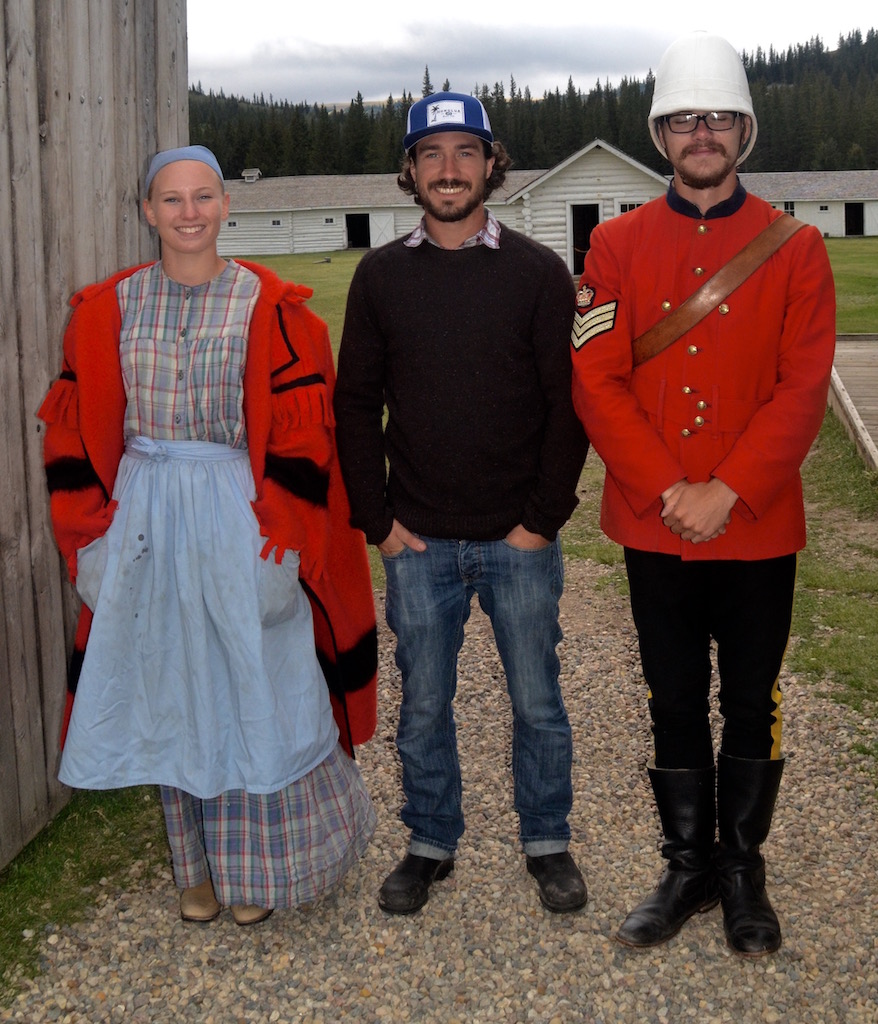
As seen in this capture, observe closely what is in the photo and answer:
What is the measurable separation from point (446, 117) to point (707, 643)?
1.66 meters

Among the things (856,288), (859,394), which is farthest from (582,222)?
(859,394)

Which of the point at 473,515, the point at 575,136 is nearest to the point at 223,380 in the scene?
the point at 473,515

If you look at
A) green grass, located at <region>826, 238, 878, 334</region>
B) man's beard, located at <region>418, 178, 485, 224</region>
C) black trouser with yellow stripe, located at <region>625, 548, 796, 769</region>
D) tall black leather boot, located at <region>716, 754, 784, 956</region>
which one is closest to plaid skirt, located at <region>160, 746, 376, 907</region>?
black trouser with yellow stripe, located at <region>625, 548, 796, 769</region>

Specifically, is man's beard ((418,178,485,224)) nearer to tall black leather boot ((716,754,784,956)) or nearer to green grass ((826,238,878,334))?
tall black leather boot ((716,754,784,956))

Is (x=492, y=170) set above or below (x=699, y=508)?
above

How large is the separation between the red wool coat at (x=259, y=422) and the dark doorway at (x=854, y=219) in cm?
5573

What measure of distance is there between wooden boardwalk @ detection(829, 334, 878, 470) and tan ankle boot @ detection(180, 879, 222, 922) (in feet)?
21.9

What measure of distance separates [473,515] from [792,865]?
163 cm

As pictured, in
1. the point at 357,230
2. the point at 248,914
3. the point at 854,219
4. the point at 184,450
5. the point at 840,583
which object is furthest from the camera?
the point at 854,219

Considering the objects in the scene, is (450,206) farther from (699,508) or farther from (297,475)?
(699,508)

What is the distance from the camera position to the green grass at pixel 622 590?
11.1 feet

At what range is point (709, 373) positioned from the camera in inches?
113

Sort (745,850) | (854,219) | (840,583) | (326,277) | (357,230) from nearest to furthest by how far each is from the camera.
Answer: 1. (745,850)
2. (840,583)
3. (326,277)
4. (357,230)
5. (854,219)

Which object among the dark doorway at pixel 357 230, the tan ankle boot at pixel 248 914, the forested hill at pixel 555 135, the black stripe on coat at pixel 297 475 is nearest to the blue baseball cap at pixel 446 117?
the black stripe on coat at pixel 297 475
